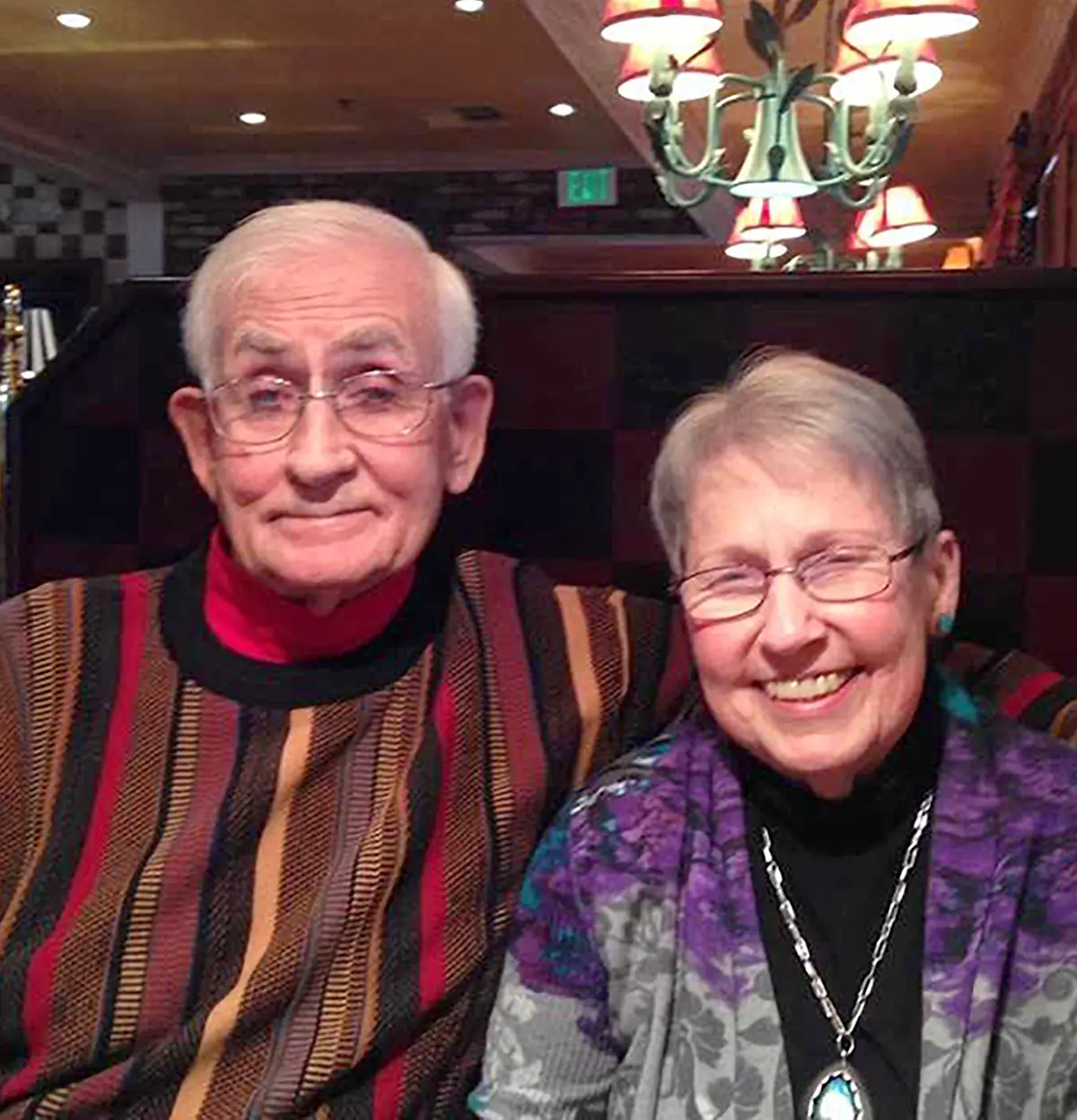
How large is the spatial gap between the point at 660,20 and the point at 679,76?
19.9 inches

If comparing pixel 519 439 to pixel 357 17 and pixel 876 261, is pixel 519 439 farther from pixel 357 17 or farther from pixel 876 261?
pixel 876 261

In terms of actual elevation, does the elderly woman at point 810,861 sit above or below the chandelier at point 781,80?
below

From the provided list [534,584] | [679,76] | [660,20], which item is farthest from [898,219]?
[534,584]

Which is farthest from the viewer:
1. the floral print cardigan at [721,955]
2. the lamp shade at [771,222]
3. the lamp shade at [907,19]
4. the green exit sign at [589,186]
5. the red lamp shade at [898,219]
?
the green exit sign at [589,186]

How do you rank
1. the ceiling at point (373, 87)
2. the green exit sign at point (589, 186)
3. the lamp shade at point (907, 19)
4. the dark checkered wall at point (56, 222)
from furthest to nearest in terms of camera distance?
the dark checkered wall at point (56, 222)
the green exit sign at point (589, 186)
the ceiling at point (373, 87)
the lamp shade at point (907, 19)

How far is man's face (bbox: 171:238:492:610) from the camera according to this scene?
4.68 feet

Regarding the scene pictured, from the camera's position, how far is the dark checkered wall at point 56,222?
9.72m

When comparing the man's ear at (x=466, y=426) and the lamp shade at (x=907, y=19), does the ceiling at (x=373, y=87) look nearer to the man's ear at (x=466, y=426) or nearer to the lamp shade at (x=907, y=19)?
the lamp shade at (x=907, y=19)

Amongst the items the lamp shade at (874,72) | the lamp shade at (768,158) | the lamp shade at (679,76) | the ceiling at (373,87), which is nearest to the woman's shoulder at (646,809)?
the lamp shade at (874,72)

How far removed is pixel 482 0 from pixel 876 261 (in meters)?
2.29

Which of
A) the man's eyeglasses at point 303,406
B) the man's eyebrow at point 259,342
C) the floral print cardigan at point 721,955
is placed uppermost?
the man's eyebrow at point 259,342

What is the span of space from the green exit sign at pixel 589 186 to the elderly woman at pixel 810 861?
27.0ft

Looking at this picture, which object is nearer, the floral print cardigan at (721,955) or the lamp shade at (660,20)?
the floral print cardigan at (721,955)

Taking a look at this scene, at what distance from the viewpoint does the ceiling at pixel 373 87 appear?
247 inches
